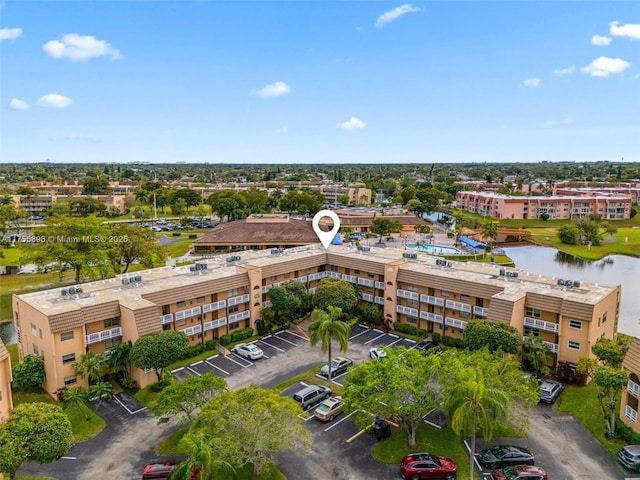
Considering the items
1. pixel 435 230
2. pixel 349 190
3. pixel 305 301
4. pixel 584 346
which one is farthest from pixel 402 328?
pixel 349 190

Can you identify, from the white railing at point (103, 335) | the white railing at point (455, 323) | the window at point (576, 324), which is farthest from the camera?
the white railing at point (455, 323)

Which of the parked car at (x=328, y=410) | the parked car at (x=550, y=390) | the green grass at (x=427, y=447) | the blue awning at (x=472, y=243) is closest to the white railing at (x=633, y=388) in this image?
the parked car at (x=550, y=390)

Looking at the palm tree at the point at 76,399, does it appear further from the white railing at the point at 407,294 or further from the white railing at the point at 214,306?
the white railing at the point at 407,294

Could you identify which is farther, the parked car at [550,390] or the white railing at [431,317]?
the white railing at [431,317]

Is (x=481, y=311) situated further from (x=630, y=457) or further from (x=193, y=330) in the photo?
(x=193, y=330)

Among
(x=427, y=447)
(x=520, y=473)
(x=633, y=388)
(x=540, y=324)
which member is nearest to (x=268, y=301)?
(x=427, y=447)
